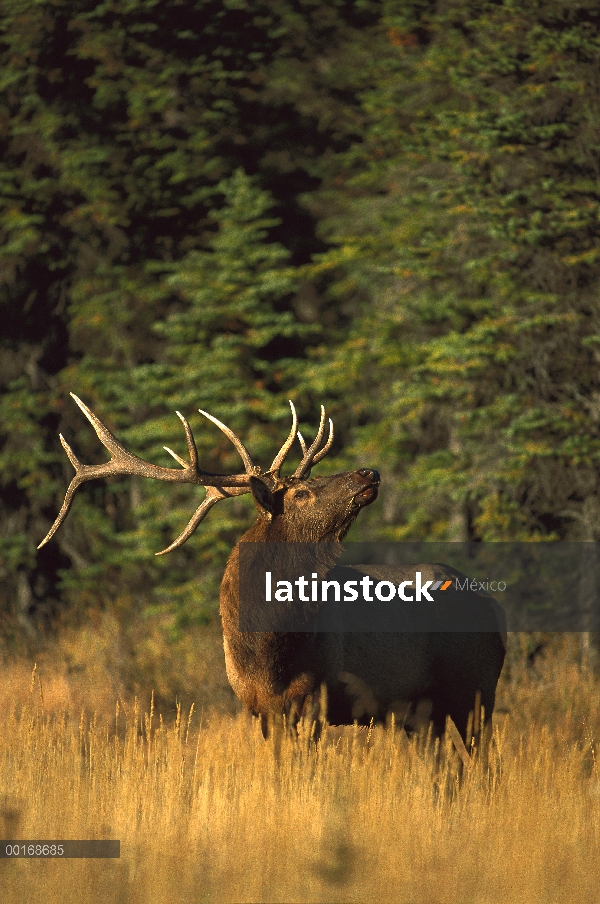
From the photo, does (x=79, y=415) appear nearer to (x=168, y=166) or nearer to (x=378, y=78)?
(x=168, y=166)

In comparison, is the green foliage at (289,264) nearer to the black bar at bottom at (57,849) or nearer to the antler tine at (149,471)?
the antler tine at (149,471)

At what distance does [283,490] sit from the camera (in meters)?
6.75

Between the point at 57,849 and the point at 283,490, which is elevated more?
the point at 283,490

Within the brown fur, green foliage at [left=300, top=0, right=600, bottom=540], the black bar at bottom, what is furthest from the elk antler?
green foliage at [left=300, top=0, right=600, bottom=540]

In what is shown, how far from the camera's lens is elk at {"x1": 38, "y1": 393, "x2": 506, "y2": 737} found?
6.45 meters

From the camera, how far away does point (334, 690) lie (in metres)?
6.61

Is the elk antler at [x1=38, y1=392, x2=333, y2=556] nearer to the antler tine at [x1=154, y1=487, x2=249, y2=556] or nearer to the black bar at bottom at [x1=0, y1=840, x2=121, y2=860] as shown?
the antler tine at [x1=154, y1=487, x2=249, y2=556]

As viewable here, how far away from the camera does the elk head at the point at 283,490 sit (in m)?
6.50

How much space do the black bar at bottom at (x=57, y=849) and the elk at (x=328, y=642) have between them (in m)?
1.33

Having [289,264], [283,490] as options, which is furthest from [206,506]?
[289,264]

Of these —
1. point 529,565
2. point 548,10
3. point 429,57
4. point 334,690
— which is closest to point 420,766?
point 334,690

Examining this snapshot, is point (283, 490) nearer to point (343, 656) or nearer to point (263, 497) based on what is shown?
point (263, 497)

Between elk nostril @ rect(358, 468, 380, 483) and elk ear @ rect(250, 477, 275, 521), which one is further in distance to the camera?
elk ear @ rect(250, 477, 275, 521)

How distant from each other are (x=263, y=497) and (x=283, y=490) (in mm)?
150
